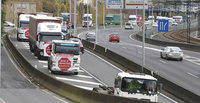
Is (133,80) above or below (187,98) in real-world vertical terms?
above

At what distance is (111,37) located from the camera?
277ft

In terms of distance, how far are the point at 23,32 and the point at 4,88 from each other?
112ft

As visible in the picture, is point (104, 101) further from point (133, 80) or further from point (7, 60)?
point (7, 60)

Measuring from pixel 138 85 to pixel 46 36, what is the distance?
23.5 meters

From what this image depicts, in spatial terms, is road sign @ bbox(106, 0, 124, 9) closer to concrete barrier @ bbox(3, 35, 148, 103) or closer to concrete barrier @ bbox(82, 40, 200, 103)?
concrete barrier @ bbox(82, 40, 200, 103)

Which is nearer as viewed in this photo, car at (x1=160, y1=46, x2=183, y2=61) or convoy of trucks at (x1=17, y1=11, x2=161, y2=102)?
convoy of trucks at (x1=17, y1=11, x2=161, y2=102)

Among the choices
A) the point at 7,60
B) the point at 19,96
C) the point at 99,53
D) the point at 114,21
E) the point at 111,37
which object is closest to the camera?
the point at 19,96

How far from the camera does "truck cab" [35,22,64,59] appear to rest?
4388 centimetres

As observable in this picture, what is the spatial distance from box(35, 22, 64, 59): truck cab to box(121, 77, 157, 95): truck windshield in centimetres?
2228

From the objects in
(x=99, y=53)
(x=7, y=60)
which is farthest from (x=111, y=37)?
(x=7, y=60)

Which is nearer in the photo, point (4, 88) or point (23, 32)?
point (4, 88)

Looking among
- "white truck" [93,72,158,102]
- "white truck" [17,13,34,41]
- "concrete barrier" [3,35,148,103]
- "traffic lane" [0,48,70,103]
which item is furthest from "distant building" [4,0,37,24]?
"white truck" [93,72,158,102]

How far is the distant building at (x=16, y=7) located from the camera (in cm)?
14477

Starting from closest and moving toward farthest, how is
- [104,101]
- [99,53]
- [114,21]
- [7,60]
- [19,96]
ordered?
[104,101]
[19,96]
[7,60]
[99,53]
[114,21]
